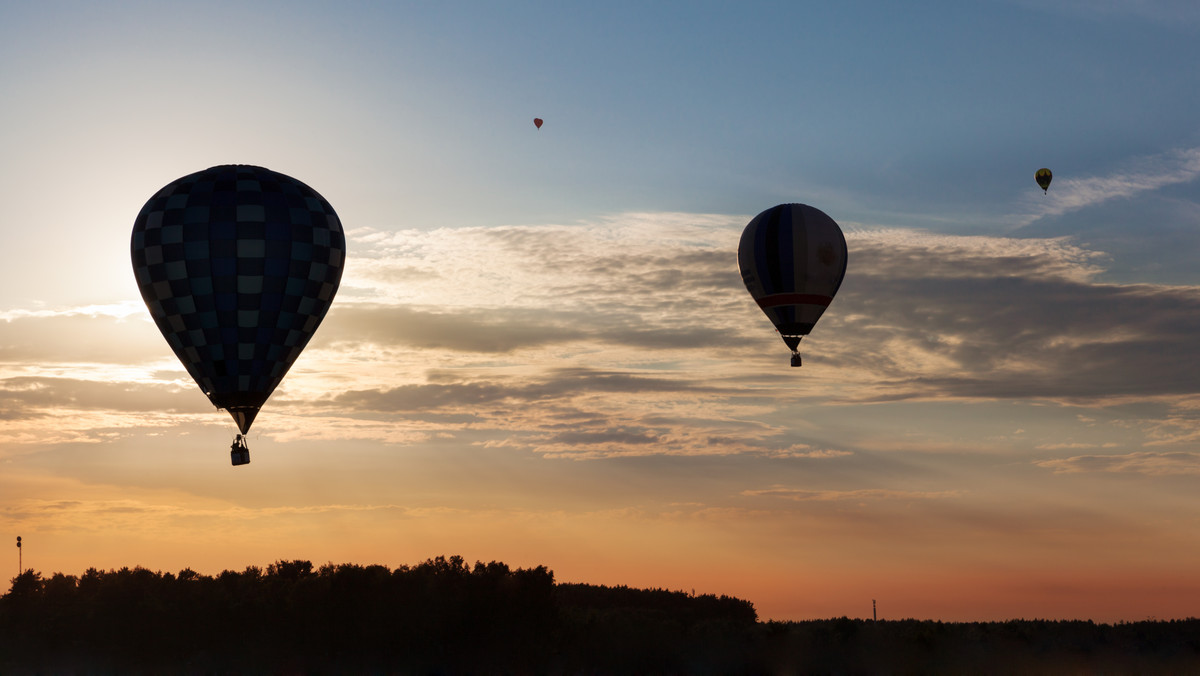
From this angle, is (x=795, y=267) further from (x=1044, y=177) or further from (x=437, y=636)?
(x=437, y=636)

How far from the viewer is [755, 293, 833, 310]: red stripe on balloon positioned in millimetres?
67875

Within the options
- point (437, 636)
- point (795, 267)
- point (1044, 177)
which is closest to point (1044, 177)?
point (1044, 177)

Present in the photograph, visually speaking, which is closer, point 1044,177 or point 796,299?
point 796,299

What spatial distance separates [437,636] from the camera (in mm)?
91938

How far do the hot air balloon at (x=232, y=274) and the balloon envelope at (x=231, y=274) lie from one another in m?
0.05

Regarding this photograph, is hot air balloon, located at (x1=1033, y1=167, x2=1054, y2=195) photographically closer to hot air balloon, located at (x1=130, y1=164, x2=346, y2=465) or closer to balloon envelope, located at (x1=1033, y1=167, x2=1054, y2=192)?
balloon envelope, located at (x1=1033, y1=167, x2=1054, y2=192)

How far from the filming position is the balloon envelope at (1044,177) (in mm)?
87062

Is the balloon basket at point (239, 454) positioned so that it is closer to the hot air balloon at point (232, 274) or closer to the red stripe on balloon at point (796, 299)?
the hot air balloon at point (232, 274)

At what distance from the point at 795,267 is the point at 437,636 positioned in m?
44.5

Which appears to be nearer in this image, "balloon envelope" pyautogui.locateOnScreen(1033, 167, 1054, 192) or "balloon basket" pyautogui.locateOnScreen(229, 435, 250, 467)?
"balloon basket" pyautogui.locateOnScreen(229, 435, 250, 467)

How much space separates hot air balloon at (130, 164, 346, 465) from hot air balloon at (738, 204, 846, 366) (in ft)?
86.6

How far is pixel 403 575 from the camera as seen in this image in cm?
9956

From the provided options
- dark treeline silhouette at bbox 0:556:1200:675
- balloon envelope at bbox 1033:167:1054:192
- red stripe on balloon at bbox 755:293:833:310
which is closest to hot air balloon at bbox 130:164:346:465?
red stripe on balloon at bbox 755:293:833:310

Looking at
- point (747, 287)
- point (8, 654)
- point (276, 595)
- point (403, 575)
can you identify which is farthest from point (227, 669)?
point (747, 287)
